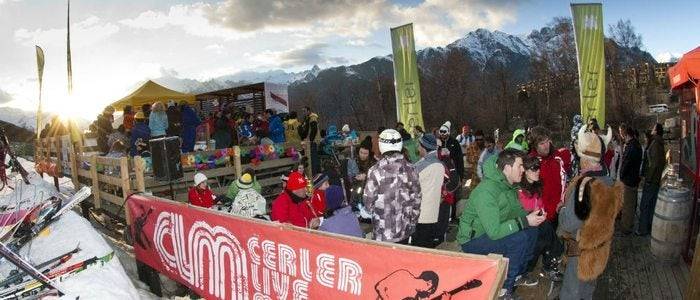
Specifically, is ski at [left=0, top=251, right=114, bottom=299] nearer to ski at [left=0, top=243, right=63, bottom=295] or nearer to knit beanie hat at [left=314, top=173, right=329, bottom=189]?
ski at [left=0, top=243, right=63, bottom=295]

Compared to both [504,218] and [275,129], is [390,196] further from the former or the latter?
[275,129]

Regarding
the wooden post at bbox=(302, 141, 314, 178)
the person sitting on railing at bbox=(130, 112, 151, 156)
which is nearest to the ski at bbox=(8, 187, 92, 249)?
the person sitting on railing at bbox=(130, 112, 151, 156)

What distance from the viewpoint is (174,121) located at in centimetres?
1088

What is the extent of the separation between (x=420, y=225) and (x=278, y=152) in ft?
22.6

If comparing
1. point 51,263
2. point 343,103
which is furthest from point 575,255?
point 343,103

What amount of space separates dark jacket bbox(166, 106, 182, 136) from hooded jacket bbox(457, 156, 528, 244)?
858 centimetres

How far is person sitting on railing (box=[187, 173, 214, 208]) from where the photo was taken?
292 inches

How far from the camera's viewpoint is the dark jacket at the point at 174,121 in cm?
1081

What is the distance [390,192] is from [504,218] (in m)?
1.08

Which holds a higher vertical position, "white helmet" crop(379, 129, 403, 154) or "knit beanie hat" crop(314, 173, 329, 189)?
"white helmet" crop(379, 129, 403, 154)

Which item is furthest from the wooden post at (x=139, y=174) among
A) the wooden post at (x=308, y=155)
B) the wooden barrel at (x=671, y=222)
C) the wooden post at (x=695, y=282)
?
the wooden barrel at (x=671, y=222)

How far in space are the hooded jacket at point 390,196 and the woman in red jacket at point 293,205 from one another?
905mm

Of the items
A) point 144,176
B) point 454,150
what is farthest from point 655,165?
point 144,176

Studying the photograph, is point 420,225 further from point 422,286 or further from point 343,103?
point 343,103
